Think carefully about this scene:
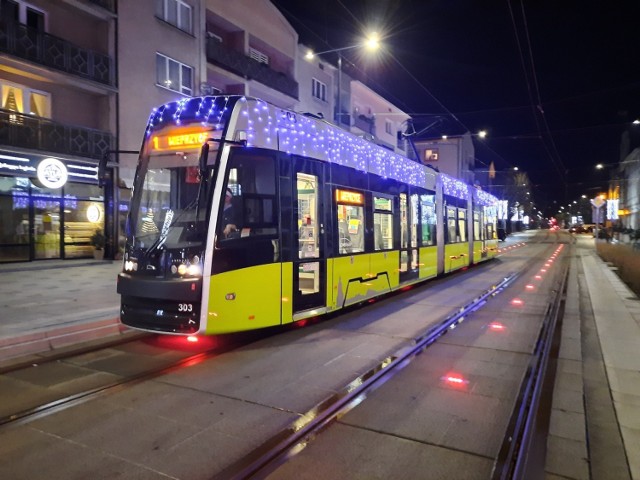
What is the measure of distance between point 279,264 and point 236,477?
13.4 ft

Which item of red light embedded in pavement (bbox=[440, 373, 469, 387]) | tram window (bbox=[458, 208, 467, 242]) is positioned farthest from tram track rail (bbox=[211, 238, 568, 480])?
tram window (bbox=[458, 208, 467, 242])

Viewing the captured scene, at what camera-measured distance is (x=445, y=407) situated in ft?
16.2

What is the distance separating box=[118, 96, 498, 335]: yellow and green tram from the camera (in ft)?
21.1

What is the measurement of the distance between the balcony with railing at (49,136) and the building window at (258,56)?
11.1 metres

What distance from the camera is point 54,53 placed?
52.7ft

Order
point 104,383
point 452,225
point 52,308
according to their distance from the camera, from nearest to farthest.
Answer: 1. point 104,383
2. point 52,308
3. point 452,225

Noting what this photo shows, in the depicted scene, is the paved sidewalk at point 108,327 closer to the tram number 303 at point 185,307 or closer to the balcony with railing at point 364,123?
the tram number 303 at point 185,307

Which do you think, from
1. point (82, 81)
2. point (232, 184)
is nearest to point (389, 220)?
point (232, 184)

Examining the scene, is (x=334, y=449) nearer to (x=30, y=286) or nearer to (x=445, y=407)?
(x=445, y=407)

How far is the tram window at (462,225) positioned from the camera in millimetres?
17547

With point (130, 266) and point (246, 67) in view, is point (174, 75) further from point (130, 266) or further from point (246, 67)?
point (130, 266)

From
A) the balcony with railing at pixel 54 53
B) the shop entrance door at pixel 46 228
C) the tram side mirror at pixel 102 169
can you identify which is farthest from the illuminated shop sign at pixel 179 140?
the shop entrance door at pixel 46 228

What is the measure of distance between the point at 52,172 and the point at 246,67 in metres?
11.3

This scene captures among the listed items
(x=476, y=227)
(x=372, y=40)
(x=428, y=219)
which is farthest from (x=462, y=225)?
(x=372, y=40)
